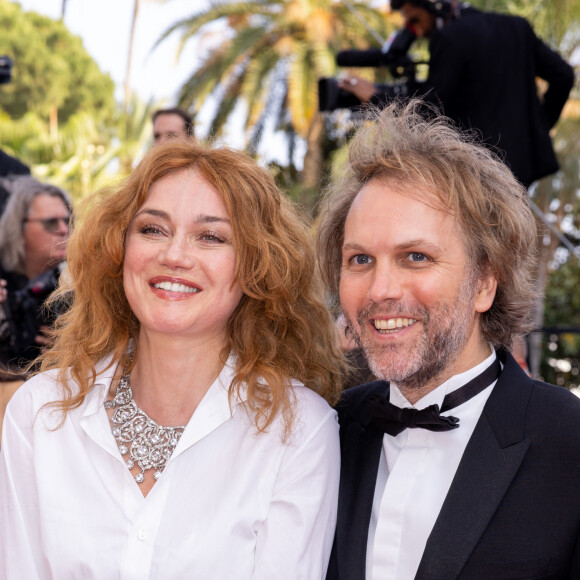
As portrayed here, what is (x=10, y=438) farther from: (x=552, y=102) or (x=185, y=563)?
(x=552, y=102)

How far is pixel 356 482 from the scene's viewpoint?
2246mm

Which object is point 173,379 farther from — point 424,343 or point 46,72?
point 46,72

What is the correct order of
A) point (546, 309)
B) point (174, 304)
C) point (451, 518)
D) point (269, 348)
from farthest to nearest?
1. point (546, 309)
2. point (269, 348)
3. point (174, 304)
4. point (451, 518)

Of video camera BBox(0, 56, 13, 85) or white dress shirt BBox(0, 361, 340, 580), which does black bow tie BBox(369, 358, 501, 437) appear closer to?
white dress shirt BBox(0, 361, 340, 580)

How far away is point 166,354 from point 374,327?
0.72m

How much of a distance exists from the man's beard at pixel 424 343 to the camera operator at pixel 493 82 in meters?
1.92

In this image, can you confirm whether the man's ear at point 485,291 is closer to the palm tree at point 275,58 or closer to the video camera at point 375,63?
the video camera at point 375,63

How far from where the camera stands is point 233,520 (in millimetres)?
2199

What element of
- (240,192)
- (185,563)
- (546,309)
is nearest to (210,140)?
(240,192)

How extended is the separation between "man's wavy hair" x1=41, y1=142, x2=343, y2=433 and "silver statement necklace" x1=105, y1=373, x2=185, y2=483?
0.44 feet

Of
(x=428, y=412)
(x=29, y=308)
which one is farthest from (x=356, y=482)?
(x=29, y=308)

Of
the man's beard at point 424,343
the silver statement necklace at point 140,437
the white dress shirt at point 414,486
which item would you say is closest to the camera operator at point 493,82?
the man's beard at point 424,343

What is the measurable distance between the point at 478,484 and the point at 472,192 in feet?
2.71

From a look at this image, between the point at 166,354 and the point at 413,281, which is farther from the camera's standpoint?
the point at 166,354
